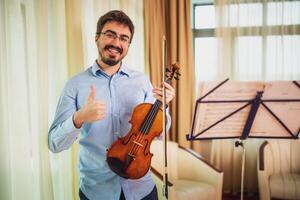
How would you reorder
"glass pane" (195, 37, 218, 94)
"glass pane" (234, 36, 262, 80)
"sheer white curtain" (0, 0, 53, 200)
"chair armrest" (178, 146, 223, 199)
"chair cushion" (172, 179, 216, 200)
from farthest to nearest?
"glass pane" (195, 37, 218, 94) < "glass pane" (234, 36, 262, 80) < "chair armrest" (178, 146, 223, 199) < "chair cushion" (172, 179, 216, 200) < "sheer white curtain" (0, 0, 53, 200)

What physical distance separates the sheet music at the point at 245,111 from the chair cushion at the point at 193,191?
2.51ft

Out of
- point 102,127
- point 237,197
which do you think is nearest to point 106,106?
point 102,127

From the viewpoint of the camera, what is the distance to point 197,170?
2906 millimetres

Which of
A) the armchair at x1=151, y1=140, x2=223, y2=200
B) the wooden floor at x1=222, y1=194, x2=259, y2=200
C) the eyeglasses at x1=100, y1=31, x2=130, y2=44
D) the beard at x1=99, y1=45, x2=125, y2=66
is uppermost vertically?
the eyeglasses at x1=100, y1=31, x2=130, y2=44

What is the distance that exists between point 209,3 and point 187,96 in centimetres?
115

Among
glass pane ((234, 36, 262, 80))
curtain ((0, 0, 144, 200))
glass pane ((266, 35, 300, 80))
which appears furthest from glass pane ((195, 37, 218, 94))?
curtain ((0, 0, 144, 200))

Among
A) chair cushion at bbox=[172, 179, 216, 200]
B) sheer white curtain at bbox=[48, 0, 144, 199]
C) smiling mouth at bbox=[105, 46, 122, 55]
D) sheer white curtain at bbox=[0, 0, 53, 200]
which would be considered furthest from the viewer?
chair cushion at bbox=[172, 179, 216, 200]

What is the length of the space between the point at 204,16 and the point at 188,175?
6.26ft

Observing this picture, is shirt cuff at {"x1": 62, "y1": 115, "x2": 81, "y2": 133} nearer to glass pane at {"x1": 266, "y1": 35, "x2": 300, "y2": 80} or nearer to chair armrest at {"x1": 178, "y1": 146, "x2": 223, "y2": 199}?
chair armrest at {"x1": 178, "y1": 146, "x2": 223, "y2": 199}

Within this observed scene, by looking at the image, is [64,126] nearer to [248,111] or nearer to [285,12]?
[248,111]

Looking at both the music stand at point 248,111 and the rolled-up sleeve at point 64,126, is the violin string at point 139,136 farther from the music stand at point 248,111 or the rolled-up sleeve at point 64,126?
the music stand at point 248,111

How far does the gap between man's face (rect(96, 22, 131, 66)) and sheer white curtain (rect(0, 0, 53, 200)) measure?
19.9 inches

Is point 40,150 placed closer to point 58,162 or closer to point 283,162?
point 58,162

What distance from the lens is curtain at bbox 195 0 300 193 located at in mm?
3426
